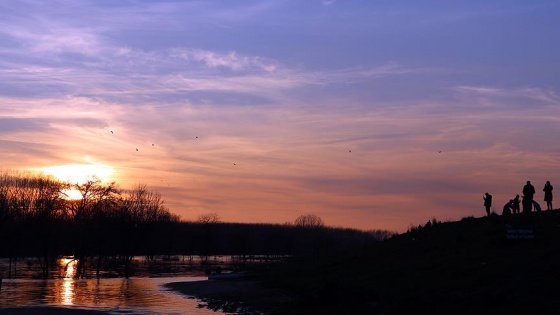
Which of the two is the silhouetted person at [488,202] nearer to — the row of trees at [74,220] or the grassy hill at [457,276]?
the grassy hill at [457,276]

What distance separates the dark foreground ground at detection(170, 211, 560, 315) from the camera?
29781 mm

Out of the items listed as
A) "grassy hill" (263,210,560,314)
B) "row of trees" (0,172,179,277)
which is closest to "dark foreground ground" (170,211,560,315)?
"grassy hill" (263,210,560,314)

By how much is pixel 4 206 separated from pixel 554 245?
222 feet

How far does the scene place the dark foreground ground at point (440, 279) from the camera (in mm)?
29781

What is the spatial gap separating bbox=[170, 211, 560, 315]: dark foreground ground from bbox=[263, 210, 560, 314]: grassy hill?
0.04 meters

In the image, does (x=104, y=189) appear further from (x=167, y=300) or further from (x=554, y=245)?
(x=554, y=245)

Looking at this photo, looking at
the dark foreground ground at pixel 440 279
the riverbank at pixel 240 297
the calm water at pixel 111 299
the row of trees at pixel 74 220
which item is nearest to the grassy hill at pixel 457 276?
the dark foreground ground at pixel 440 279

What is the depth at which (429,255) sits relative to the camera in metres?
44.9

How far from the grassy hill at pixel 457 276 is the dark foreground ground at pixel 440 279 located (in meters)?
0.04

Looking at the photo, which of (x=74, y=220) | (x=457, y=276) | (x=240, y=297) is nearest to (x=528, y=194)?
(x=457, y=276)

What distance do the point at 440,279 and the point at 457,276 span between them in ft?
2.86

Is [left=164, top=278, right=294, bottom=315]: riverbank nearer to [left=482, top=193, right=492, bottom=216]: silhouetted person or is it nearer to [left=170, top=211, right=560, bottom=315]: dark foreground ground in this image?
[left=170, top=211, right=560, bottom=315]: dark foreground ground

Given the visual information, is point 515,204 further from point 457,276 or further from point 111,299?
point 111,299

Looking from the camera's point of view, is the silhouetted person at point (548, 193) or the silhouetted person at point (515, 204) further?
the silhouetted person at point (515, 204)
